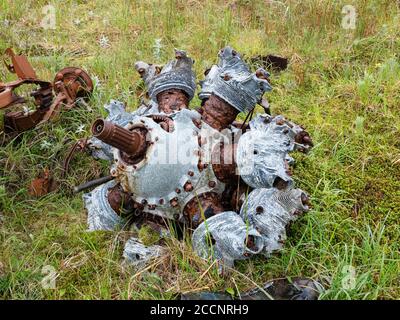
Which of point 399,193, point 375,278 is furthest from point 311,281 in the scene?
point 399,193

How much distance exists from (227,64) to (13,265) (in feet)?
4.30

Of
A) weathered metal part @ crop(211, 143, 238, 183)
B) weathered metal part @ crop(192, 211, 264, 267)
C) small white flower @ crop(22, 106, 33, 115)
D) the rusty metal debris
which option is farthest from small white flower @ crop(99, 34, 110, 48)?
weathered metal part @ crop(192, 211, 264, 267)

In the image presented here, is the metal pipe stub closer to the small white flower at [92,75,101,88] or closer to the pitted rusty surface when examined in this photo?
the pitted rusty surface

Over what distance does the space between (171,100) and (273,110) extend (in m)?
1.03

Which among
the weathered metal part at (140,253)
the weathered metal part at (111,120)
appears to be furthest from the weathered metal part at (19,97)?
the weathered metal part at (140,253)

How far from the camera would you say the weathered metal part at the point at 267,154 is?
6.86ft

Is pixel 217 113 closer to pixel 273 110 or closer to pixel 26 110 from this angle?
pixel 273 110

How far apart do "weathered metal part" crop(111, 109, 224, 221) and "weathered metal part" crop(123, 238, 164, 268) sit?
0.16 m

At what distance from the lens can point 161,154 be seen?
216 cm

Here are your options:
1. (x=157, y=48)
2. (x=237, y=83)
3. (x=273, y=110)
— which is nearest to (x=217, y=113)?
(x=237, y=83)

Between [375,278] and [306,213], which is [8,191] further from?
[375,278]

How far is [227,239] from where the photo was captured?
6.83 ft

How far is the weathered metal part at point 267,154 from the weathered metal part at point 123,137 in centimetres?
40
